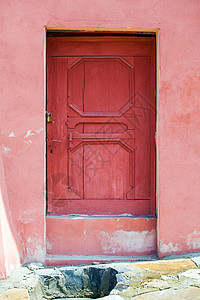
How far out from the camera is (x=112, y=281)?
→ 3207 millimetres

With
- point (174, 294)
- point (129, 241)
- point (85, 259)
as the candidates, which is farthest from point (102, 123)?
point (174, 294)

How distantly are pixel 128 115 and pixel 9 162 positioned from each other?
153 centimetres

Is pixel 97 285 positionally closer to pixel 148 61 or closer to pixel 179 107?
pixel 179 107

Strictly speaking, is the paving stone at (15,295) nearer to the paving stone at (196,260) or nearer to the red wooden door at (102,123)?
the red wooden door at (102,123)

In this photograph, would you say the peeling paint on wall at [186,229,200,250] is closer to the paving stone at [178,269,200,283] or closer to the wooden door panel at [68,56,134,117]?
the paving stone at [178,269,200,283]

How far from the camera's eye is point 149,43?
3982 mm

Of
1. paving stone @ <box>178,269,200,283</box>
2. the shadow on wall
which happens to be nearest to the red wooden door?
the shadow on wall

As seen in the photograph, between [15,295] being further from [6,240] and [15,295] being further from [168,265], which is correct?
[168,265]

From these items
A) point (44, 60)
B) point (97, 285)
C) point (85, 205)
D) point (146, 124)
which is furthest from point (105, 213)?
point (44, 60)

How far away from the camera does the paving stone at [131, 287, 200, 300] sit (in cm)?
260

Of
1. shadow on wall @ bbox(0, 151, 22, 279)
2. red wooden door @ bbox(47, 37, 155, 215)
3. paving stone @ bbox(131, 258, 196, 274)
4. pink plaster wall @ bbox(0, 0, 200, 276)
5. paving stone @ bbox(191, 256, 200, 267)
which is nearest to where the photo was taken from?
shadow on wall @ bbox(0, 151, 22, 279)

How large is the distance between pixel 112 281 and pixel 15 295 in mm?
965

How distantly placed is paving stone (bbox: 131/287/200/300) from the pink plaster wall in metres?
0.95

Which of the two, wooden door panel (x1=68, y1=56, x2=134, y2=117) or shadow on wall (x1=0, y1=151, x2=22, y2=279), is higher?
wooden door panel (x1=68, y1=56, x2=134, y2=117)
